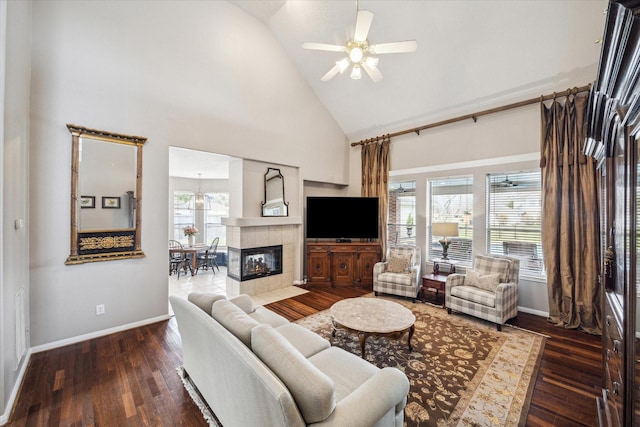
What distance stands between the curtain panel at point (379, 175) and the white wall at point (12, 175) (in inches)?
200

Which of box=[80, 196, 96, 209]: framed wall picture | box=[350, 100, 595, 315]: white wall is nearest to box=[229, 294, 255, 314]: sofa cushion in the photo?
box=[80, 196, 96, 209]: framed wall picture

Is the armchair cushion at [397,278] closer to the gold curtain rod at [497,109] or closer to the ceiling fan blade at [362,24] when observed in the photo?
the gold curtain rod at [497,109]

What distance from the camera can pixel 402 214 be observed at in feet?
18.1

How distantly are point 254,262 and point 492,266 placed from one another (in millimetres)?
3801

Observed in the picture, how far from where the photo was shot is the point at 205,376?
6.31 feet

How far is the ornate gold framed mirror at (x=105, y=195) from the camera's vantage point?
2.97 meters

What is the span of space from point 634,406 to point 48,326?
4.62 metres

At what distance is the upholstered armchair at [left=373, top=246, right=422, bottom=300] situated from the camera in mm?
4281

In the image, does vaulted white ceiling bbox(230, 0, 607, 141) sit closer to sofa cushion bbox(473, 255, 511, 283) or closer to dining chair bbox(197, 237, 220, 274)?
sofa cushion bbox(473, 255, 511, 283)

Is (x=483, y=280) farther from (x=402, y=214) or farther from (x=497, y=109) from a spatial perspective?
(x=497, y=109)

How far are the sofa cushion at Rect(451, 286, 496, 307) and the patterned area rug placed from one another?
302 millimetres

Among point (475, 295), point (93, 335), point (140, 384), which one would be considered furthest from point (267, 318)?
point (475, 295)

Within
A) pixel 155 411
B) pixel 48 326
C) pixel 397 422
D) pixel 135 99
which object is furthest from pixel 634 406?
pixel 135 99

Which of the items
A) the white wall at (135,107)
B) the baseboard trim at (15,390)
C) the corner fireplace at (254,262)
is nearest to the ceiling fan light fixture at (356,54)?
the white wall at (135,107)
